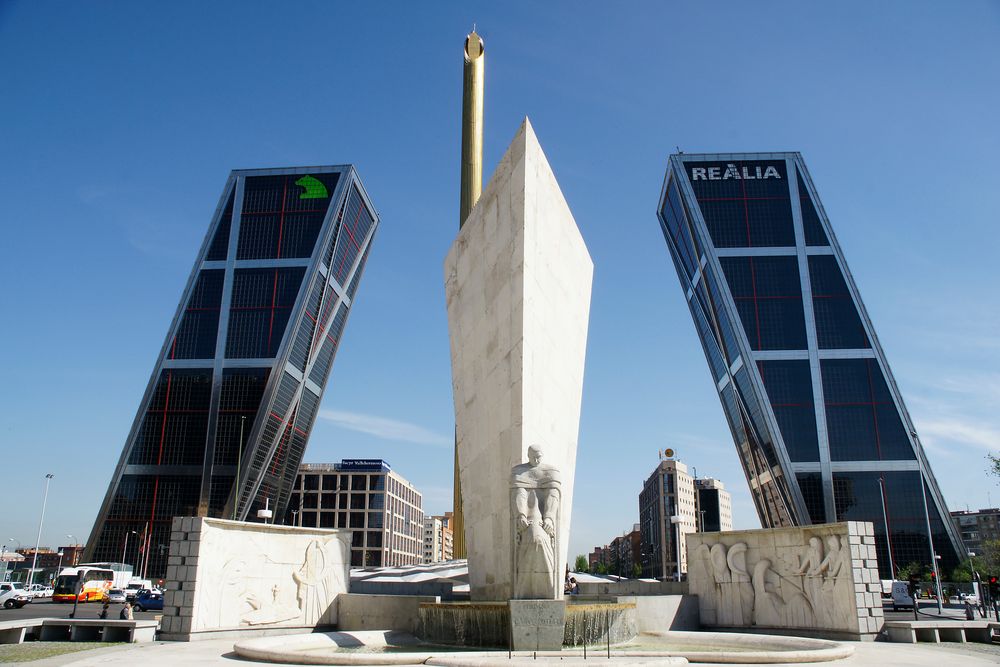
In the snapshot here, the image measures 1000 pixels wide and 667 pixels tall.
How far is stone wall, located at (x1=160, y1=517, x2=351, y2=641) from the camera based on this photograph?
46.5 ft

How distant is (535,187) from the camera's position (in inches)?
606

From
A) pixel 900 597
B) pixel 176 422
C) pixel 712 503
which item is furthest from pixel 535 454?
pixel 712 503

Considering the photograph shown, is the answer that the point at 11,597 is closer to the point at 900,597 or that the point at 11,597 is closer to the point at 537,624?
the point at 537,624

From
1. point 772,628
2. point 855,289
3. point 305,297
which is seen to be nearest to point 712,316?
point 855,289

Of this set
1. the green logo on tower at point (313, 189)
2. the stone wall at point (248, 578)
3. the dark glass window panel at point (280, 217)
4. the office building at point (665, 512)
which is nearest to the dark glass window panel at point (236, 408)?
the dark glass window panel at point (280, 217)

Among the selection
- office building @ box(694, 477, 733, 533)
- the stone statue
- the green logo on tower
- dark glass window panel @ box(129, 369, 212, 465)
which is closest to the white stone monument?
the stone statue

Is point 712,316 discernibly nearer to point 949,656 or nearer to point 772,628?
point 772,628

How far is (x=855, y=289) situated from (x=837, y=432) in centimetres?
1066

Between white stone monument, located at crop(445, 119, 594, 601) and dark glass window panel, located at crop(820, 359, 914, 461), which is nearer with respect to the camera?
white stone monument, located at crop(445, 119, 594, 601)

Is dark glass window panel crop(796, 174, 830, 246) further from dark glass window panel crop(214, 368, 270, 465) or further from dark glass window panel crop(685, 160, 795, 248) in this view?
dark glass window panel crop(214, 368, 270, 465)

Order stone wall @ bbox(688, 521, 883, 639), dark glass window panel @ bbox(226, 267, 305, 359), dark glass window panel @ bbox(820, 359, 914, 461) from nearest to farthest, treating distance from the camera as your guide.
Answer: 1. stone wall @ bbox(688, 521, 883, 639)
2. dark glass window panel @ bbox(820, 359, 914, 461)
3. dark glass window panel @ bbox(226, 267, 305, 359)

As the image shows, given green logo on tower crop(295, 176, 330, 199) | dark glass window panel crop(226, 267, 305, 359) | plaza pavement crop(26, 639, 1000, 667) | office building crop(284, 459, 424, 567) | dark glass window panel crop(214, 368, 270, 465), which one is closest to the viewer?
plaza pavement crop(26, 639, 1000, 667)

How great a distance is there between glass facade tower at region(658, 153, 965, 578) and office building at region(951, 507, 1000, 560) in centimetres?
6640

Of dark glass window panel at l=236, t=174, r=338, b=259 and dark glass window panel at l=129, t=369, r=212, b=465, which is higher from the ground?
dark glass window panel at l=236, t=174, r=338, b=259
